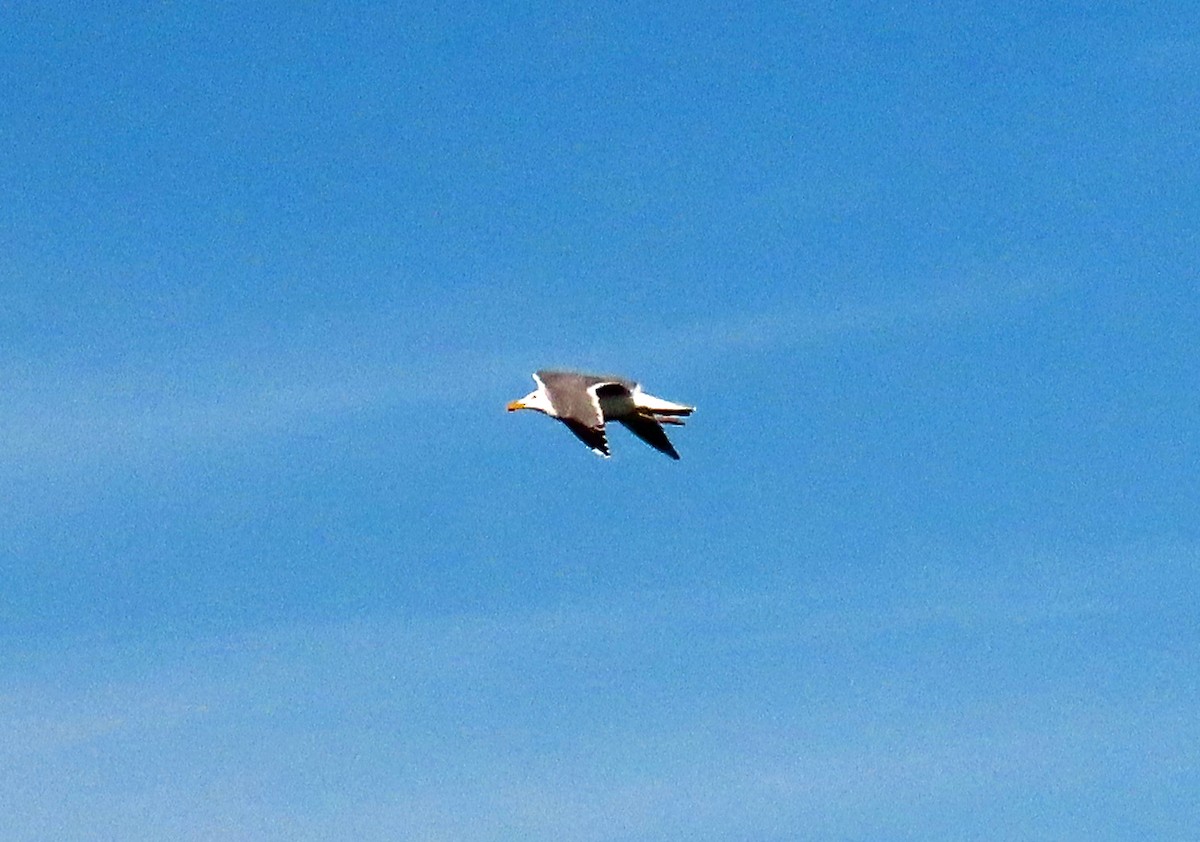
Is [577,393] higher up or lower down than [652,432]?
lower down

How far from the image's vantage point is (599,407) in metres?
121

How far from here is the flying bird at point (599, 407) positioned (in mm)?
118688

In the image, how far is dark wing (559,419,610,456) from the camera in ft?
386

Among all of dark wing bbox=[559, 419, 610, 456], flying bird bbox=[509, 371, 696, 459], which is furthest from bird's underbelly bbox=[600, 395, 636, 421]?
dark wing bbox=[559, 419, 610, 456]

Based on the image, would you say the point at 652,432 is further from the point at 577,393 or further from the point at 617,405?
the point at 577,393

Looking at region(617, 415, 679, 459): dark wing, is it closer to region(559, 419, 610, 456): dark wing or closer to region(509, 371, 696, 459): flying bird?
region(509, 371, 696, 459): flying bird

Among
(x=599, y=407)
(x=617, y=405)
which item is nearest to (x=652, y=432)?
(x=617, y=405)

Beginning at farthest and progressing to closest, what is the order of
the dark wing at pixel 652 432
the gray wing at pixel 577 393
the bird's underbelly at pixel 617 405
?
the dark wing at pixel 652 432
the bird's underbelly at pixel 617 405
the gray wing at pixel 577 393

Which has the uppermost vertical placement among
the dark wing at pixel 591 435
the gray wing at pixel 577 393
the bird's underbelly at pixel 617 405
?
the bird's underbelly at pixel 617 405

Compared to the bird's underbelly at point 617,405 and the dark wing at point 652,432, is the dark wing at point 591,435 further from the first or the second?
the dark wing at point 652,432

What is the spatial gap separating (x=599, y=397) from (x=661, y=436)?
424 cm

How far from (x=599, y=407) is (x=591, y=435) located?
2.55 m

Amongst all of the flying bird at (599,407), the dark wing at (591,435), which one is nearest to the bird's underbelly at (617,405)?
the flying bird at (599,407)

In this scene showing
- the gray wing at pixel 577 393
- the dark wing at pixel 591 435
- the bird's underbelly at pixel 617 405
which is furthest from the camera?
the bird's underbelly at pixel 617 405
